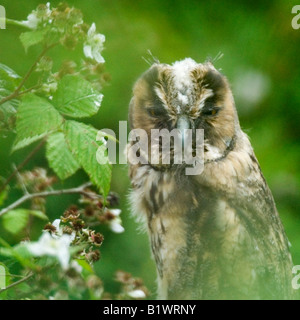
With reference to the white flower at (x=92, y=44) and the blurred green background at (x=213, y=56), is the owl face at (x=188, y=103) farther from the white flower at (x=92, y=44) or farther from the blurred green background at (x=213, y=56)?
the blurred green background at (x=213, y=56)

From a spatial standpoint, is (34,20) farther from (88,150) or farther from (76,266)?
(76,266)

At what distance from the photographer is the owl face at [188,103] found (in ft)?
4.96

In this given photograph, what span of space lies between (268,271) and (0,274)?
0.86 metres

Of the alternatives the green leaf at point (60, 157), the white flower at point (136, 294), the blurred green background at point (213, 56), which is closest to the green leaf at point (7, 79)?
the green leaf at point (60, 157)

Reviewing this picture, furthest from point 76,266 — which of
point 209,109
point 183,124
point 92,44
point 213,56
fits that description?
point 213,56

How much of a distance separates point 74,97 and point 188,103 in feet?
1.47

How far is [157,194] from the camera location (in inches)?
68.2

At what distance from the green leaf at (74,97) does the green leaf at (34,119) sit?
2 cm

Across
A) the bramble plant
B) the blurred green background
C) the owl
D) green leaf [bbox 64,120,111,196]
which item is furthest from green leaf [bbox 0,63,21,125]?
the blurred green background

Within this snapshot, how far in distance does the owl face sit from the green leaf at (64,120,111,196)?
0.42 meters

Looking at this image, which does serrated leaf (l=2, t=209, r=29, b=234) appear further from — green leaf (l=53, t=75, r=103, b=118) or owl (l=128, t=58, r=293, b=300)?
owl (l=128, t=58, r=293, b=300)

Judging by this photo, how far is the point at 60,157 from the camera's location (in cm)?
111

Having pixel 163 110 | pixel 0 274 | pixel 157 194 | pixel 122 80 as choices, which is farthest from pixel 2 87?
pixel 122 80

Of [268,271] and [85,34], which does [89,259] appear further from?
[268,271]
